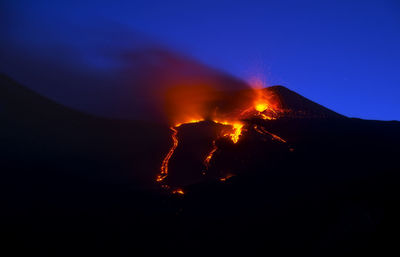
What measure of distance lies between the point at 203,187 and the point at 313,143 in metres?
7.82

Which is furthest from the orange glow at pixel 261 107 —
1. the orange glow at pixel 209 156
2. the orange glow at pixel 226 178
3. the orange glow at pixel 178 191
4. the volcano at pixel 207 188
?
the orange glow at pixel 178 191

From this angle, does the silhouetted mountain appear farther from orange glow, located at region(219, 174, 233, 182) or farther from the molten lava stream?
orange glow, located at region(219, 174, 233, 182)

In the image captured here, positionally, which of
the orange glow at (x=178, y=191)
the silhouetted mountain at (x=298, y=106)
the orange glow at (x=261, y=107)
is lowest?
the orange glow at (x=178, y=191)

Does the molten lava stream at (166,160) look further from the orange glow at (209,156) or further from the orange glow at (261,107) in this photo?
the orange glow at (261,107)

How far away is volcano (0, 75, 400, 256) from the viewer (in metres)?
10.1

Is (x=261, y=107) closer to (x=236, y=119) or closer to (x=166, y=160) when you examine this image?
(x=236, y=119)

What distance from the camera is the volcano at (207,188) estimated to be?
33.1 ft

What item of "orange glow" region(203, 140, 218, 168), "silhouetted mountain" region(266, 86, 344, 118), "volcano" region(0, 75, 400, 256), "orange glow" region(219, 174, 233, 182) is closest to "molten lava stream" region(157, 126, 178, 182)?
"volcano" region(0, 75, 400, 256)

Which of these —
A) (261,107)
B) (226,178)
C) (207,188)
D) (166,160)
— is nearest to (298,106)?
(261,107)

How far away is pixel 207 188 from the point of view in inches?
561

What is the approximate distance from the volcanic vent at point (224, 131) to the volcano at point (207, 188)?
14 centimetres

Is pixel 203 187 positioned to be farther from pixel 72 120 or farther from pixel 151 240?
pixel 72 120

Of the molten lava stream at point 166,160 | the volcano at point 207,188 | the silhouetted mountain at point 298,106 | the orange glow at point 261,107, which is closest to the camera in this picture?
the volcano at point 207,188

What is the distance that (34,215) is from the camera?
12.0m
